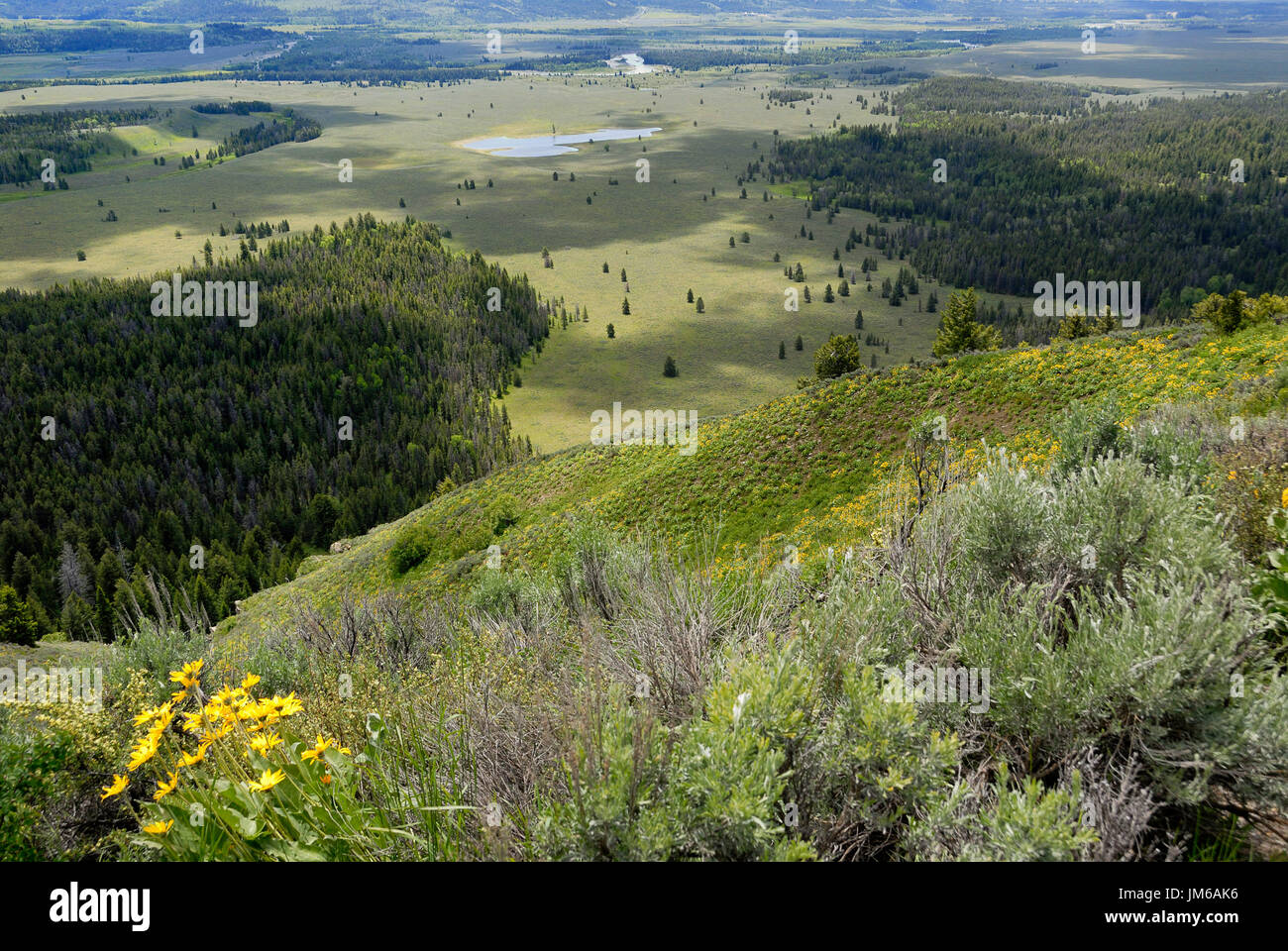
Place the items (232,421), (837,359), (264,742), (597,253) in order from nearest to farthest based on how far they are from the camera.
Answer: (264,742), (837,359), (232,421), (597,253)

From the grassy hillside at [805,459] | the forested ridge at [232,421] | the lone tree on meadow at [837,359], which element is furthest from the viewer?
the forested ridge at [232,421]

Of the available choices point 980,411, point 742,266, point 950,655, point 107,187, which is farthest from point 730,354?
point 107,187

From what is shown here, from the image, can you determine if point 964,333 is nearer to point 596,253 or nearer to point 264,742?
point 264,742

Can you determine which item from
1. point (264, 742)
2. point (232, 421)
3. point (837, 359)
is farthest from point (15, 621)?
point (264, 742)

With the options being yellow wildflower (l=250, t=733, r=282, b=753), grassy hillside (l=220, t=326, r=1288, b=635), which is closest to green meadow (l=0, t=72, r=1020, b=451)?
grassy hillside (l=220, t=326, r=1288, b=635)

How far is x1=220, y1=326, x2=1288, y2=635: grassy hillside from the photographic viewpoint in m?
28.3

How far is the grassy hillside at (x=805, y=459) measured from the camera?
92.8 feet

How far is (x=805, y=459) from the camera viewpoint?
35031mm

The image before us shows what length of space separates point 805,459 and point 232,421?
76275 mm

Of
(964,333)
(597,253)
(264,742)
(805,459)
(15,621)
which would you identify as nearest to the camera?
(264,742)

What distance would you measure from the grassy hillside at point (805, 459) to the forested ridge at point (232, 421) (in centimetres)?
2439

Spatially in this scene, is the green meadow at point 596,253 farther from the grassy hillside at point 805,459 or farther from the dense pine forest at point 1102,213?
the grassy hillside at point 805,459

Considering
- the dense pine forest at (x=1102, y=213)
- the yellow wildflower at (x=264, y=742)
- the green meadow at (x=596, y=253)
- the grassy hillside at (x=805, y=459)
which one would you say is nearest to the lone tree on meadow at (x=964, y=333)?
the grassy hillside at (x=805, y=459)
